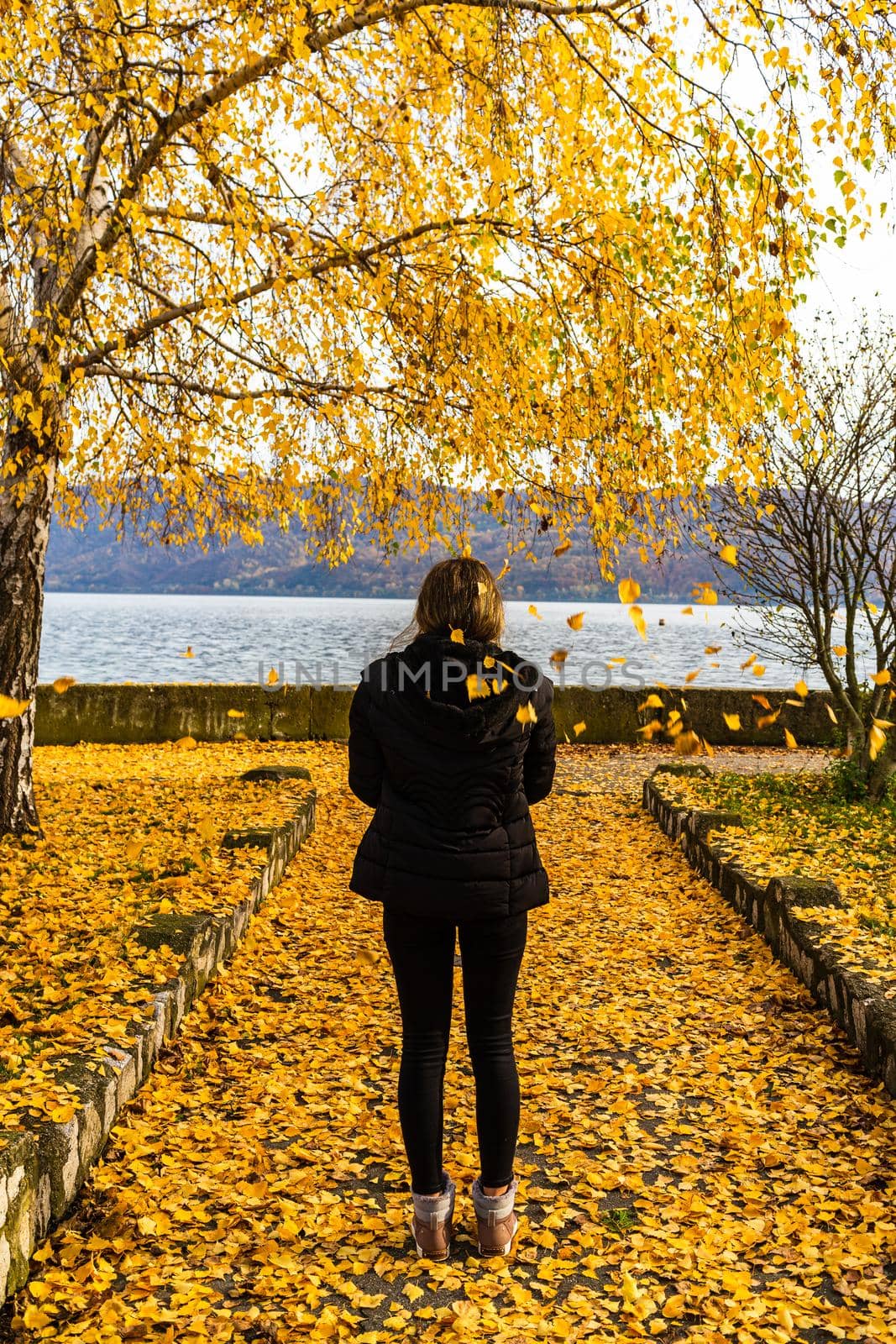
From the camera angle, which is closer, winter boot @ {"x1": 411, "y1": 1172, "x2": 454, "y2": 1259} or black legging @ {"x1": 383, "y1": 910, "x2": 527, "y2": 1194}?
black legging @ {"x1": 383, "y1": 910, "x2": 527, "y2": 1194}

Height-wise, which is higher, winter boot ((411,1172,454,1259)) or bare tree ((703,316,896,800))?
bare tree ((703,316,896,800))

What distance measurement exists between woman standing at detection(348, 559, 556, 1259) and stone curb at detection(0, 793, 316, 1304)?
106cm

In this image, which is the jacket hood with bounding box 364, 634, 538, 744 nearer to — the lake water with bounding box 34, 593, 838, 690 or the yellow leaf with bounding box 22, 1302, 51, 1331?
the yellow leaf with bounding box 22, 1302, 51, 1331

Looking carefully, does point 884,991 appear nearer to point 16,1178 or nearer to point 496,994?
point 496,994

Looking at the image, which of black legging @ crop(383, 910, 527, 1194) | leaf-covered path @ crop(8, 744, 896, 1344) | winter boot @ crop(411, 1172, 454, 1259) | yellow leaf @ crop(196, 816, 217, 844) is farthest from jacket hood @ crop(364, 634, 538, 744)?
yellow leaf @ crop(196, 816, 217, 844)

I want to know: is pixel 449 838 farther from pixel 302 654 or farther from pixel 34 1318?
pixel 302 654

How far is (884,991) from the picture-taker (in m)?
4.25

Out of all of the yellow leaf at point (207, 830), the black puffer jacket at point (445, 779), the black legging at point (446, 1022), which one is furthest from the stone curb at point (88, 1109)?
the yellow leaf at point (207, 830)

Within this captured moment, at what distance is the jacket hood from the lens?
2.63 meters

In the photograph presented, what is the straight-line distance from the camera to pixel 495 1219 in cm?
289

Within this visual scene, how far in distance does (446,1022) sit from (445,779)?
2.33 ft

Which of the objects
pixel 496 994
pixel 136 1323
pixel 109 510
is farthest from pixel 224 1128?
pixel 109 510

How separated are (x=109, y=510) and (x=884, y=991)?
8.29 m

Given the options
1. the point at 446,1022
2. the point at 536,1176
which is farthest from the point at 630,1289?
the point at 446,1022
